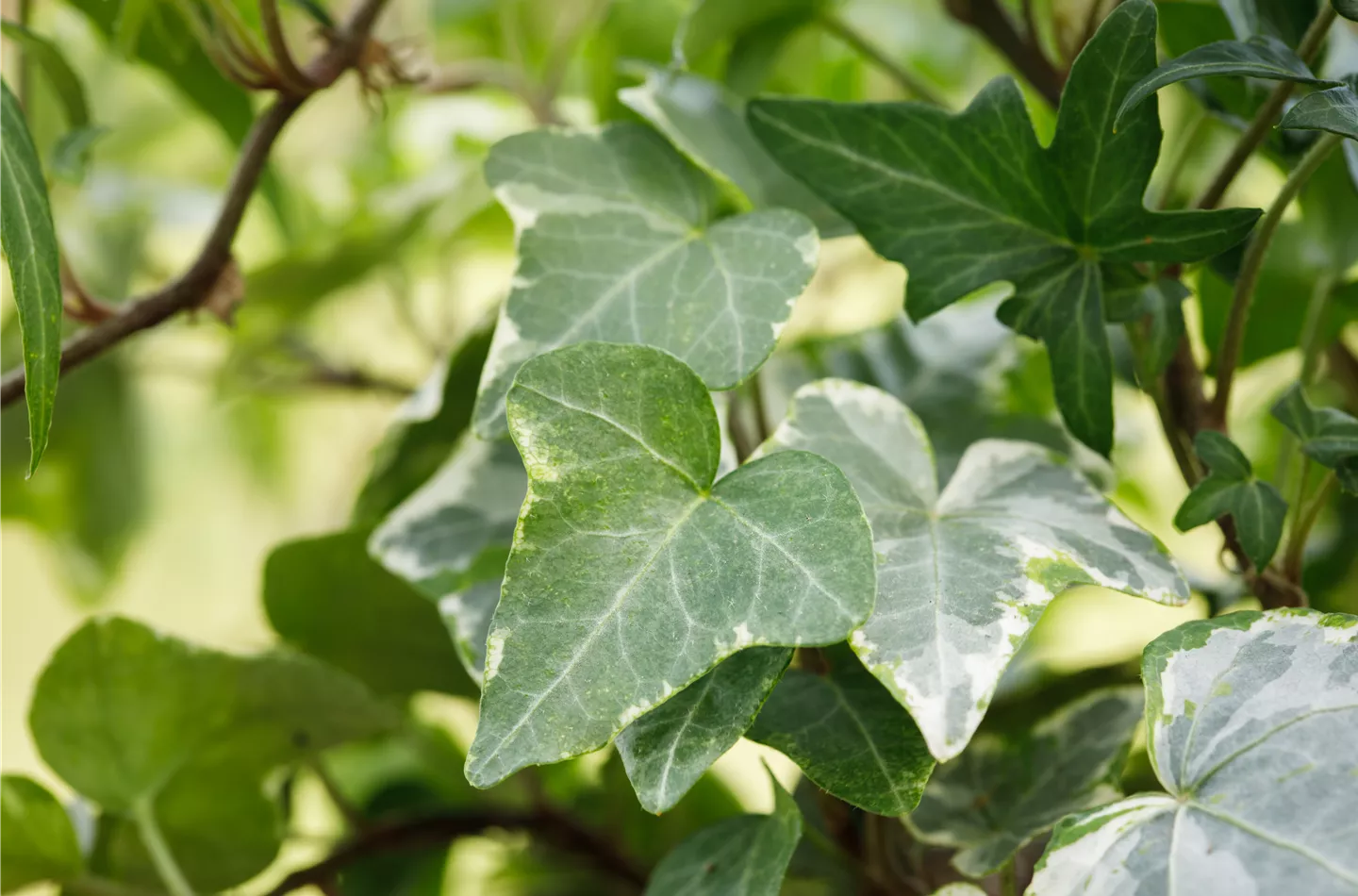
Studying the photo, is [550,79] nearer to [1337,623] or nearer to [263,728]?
[263,728]

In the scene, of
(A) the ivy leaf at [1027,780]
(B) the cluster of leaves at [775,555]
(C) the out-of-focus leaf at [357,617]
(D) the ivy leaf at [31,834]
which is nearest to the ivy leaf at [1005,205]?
(B) the cluster of leaves at [775,555]

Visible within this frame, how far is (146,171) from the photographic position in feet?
2.74

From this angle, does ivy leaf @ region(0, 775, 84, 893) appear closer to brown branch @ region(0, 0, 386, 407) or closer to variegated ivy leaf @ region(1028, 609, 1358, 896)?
brown branch @ region(0, 0, 386, 407)

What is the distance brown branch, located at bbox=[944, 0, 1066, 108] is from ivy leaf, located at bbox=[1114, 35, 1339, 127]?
0.13 metres

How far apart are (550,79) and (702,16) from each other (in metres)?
0.22

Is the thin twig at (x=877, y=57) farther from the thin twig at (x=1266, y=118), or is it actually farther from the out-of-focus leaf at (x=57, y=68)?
the out-of-focus leaf at (x=57, y=68)

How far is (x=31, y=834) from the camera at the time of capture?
1.26 ft

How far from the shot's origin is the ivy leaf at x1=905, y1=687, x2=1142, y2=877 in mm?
327

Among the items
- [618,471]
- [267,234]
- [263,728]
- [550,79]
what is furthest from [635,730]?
[267,234]

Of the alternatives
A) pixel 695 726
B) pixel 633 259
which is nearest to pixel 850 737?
pixel 695 726

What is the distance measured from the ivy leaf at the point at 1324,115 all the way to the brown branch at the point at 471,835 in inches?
14.7

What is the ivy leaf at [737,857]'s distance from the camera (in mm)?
276

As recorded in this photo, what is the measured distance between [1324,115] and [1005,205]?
0.28 ft

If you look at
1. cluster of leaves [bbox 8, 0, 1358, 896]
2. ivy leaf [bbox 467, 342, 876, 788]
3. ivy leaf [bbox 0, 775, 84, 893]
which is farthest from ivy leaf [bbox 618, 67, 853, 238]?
ivy leaf [bbox 0, 775, 84, 893]
